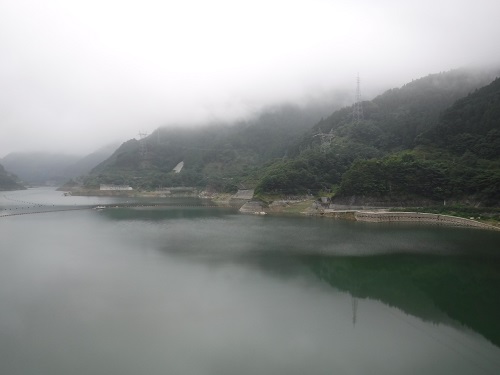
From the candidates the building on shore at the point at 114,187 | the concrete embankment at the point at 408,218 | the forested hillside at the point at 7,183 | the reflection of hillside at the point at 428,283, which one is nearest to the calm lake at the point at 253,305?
the reflection of hillside at the point at 428,283

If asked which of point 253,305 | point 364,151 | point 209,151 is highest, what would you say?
point 209,151

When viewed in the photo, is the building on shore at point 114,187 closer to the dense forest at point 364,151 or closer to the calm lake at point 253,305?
the dense forest at point 364,151

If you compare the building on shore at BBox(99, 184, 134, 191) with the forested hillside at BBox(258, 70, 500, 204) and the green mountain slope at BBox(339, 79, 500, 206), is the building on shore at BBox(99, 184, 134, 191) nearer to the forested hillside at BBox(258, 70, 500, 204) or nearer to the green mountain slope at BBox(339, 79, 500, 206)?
the forested hillside at BBox(258, 70, 500, 204)

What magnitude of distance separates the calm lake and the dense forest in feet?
44.3

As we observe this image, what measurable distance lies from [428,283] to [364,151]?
4544 centimetres

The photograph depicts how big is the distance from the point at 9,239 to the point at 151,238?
1159cm

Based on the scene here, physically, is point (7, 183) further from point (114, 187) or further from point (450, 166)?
point (450, 166)

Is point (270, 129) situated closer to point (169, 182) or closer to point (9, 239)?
point (169, 182)

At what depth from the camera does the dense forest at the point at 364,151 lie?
4234 cm

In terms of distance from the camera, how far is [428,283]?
59.1 feet

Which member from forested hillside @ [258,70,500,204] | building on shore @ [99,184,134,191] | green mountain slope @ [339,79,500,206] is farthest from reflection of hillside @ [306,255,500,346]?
building on shore @ [99,184,134,191]

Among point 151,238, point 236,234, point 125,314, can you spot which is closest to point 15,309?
point 125,314

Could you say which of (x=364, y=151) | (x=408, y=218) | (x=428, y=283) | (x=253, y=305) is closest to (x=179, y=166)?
(x=364, y=151)

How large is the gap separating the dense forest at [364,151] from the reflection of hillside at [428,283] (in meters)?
19.8
